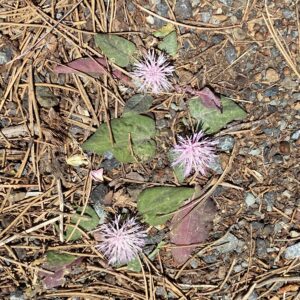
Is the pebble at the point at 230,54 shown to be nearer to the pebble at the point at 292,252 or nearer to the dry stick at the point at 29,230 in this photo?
the pebble at the point at 292,252

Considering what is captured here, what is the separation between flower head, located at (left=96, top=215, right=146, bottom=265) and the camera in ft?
7.09

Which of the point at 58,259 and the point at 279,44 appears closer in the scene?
the point at 58,259

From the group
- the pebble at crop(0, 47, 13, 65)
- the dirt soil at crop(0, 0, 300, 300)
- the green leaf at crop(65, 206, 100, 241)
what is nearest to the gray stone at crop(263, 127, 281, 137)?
the dirt soil at crop(0, 0, 300, 300)

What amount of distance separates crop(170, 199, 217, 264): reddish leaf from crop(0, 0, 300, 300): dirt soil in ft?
0.09

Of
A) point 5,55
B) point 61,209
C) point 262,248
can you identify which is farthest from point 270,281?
point 5,55

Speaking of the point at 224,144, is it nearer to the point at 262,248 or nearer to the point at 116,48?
the point at 262,248

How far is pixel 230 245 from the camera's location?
7.22 ft

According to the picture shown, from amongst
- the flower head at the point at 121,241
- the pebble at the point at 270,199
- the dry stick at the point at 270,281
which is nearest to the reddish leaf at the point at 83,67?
the flower head at the point at 121,241

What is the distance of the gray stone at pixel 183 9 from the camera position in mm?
2402

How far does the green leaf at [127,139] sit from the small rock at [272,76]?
1.72 feet

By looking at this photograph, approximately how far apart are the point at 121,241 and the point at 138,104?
572mm

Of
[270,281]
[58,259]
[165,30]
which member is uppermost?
[165,30]

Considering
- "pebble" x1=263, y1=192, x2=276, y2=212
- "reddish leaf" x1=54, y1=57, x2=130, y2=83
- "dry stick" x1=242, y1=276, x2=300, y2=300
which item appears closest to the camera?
"dry stick" x1=242, y1=276, x2=300, y2=300

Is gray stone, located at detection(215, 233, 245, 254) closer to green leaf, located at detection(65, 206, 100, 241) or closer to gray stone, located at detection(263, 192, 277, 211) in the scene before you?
gray stone, located at detection(263, 192, 277, 211)
